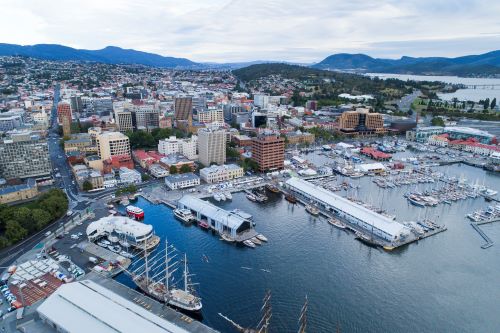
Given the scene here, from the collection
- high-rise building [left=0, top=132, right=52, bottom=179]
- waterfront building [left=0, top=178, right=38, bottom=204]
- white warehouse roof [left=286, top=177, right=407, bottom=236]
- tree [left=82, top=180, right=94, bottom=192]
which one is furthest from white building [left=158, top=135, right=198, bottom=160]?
waterfront building [left=0, top=178, right=38, bottom=204]

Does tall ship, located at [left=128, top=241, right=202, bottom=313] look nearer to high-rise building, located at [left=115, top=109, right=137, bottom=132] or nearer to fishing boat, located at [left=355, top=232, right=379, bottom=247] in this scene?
fishing boat, located at [left=355, top=232, right=379, bottom=247]

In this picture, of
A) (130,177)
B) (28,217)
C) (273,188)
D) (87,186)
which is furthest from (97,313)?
(273,188)

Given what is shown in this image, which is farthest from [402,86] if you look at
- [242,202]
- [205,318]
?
[205,318]

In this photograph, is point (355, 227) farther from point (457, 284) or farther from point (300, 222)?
point (457, 284)

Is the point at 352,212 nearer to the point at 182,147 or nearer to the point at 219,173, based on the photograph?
the point at 219,173

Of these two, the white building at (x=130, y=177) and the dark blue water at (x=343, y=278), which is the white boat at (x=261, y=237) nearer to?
the dark blue water at (x=343, y=278)

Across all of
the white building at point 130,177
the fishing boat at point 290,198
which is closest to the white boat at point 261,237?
the fishing boat at point 290,198

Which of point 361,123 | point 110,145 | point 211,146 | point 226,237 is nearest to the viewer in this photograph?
point 226,237
